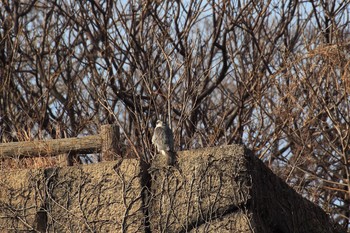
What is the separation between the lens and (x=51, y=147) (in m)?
9.09

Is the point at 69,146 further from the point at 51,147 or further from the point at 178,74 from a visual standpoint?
the point at 178,74

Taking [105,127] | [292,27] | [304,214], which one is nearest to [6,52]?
[292,27]

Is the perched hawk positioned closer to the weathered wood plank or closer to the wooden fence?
the wooden fence

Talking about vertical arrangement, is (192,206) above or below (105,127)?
below

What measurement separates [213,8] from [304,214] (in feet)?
18.5

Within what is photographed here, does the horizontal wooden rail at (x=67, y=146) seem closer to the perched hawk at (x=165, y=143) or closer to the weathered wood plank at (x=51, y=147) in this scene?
the weathered wood plank at (x=51, y=147)

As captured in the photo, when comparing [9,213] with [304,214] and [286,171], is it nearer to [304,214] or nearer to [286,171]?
[304,214]

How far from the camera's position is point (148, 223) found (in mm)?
8086

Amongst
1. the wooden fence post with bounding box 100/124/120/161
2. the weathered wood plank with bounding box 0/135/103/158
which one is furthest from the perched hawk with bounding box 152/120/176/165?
the weathered wood plank with bounding box 0/135/103/158

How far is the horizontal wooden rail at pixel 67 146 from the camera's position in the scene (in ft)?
29.6

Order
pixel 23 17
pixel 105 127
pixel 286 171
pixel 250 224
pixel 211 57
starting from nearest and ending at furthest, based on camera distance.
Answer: pixel 250 224 < pixel 105 127 < pixel 286 171 < pixel 211 57 < pixel 23 17

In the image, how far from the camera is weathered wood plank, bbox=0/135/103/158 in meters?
9.09

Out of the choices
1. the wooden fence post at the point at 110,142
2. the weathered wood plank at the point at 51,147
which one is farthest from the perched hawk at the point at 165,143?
the weathered wood plank at the point at 51,147

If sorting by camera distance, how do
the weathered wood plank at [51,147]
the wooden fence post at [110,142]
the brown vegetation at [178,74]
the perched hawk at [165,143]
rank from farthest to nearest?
the brown vegetation at [178,74]
the weathered wood plank at [51,147]
the wooden fence post at [110,142]
the perched hawk at [165,143]
